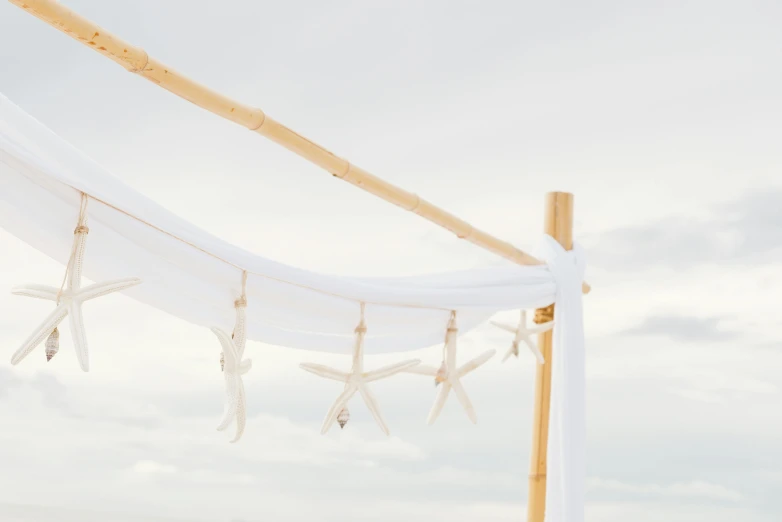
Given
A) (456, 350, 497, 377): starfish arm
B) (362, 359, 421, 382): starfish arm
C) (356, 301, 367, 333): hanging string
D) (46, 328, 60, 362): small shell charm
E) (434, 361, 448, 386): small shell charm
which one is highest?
(356, 301, 367, 333): hanging string

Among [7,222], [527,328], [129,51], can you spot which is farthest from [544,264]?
[7,222]

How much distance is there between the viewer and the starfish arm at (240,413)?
158cm

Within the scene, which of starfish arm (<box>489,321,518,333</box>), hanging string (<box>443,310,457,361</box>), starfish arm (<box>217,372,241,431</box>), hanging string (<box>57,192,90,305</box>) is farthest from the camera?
starfish arm (<box>489,321,518,333</box>)

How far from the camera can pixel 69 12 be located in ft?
4.99

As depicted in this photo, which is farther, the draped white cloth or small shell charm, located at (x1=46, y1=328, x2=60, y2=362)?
the draped white cloth

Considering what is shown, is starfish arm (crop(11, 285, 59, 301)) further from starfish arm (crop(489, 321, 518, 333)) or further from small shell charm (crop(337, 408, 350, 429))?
starfish arm (crop(489, 321, 518, 333))

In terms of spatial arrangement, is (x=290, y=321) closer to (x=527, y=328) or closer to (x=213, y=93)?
(x=213, y=93)

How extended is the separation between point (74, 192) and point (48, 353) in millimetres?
339

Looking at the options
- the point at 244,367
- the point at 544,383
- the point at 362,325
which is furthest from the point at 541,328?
the point at 244,367

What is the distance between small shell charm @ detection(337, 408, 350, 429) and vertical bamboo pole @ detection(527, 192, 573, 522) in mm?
930

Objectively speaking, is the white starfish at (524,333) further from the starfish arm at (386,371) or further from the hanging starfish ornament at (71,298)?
the hanging starfish ornament at (71,298)

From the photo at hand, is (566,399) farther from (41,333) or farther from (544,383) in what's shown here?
(41,333)

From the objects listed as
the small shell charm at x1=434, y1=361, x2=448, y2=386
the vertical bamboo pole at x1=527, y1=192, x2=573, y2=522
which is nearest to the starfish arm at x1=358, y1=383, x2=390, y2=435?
the small shell charm at x1=434, y1=361, x2=448, y2=386

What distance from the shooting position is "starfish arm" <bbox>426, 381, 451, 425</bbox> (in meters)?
2.07
